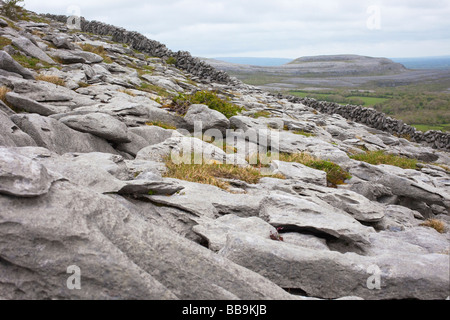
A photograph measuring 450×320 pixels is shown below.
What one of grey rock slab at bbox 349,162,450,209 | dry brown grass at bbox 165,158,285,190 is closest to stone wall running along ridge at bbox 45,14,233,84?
dry brown grass at bbox 165,158,285,190

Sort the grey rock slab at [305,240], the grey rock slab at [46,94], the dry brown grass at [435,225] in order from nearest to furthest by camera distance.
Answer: the grey rock slab at [305,240]
the dry brown grass at [435,225]
the grey rock slab at [46,94]

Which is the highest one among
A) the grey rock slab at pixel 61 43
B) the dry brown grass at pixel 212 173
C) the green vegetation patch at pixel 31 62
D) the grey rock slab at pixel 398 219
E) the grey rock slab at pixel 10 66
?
the grey rock slab at pixel 61 43

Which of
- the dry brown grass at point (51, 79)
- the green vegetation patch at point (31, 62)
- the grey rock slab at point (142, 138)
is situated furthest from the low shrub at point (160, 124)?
the green vegetation patch at point (31, 62)

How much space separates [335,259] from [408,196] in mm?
10278

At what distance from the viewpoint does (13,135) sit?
32.8 ft

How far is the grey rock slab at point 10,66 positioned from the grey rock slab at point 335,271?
18.9 m

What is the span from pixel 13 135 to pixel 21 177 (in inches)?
242

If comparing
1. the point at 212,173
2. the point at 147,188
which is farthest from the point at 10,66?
the point at 147,188

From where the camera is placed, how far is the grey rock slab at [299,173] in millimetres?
13727

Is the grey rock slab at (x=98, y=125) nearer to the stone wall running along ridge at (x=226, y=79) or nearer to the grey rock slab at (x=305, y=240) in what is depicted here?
the grey rock slab at (x=305, y=240)

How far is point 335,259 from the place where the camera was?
5973mm
